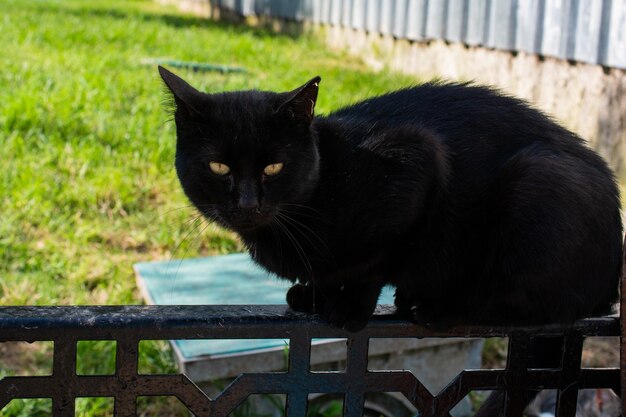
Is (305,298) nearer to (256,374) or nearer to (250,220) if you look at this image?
(250,220)

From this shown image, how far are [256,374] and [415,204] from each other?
0.53 metres

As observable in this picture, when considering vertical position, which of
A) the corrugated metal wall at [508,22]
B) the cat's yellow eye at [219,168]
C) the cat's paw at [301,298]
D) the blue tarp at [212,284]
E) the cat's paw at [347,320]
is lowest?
the blue tarp at [212,284]

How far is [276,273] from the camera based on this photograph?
1.77 meters

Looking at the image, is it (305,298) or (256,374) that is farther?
(305,298)

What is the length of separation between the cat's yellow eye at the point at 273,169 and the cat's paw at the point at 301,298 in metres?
0.26

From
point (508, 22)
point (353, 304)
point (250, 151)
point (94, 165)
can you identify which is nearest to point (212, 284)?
point (94, 165)

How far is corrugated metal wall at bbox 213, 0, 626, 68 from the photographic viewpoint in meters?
4.37

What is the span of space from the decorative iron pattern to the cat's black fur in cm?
15

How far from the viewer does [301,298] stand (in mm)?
1729

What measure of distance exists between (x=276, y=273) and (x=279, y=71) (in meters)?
4.45

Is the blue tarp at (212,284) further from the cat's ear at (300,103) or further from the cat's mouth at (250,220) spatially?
the cat's ear at (300,103)

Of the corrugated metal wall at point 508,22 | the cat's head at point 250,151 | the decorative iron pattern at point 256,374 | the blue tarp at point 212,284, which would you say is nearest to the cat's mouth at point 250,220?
the cat's head at point 250,151

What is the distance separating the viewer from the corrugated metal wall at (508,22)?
14.3ft

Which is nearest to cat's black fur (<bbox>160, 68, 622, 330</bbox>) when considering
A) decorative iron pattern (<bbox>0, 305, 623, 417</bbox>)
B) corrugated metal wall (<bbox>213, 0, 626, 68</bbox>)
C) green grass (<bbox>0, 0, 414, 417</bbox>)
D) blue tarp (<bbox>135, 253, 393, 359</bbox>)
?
decorative iron pattern (<bbox>0, 305, 623, 417</bbox>)
